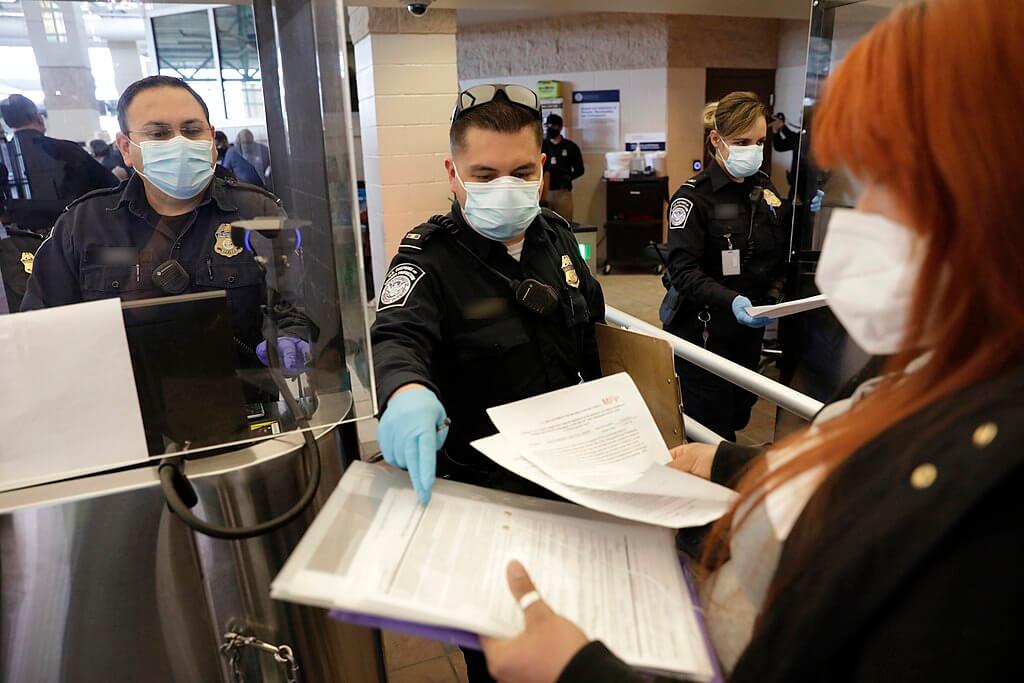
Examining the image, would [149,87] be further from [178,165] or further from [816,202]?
[816,202]

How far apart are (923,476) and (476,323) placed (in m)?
0.88

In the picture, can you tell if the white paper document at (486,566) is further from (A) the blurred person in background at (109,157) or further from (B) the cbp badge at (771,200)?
(B) the cbp badge at (771,200)

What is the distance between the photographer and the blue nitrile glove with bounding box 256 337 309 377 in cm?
100

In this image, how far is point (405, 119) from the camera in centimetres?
426

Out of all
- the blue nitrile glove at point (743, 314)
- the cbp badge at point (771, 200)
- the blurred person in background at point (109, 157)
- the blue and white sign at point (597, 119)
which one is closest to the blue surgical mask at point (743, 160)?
the cbp badge at point (771, 200)

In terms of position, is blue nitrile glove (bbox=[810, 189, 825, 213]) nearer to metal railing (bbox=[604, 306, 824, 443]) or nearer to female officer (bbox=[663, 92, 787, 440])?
female officer (bbox=[663, 92, 787, 440])

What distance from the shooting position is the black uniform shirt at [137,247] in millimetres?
1123

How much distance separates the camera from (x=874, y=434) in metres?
0.58

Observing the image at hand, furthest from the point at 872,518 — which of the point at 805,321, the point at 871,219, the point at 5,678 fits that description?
the point at 805,321

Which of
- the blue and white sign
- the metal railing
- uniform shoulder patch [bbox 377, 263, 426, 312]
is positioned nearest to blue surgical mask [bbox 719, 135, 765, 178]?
the metal railing

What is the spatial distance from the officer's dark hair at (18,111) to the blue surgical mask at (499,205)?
2.28 ft

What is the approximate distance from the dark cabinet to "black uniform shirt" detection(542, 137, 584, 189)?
17.6 inches

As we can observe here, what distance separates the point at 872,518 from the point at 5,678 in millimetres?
916

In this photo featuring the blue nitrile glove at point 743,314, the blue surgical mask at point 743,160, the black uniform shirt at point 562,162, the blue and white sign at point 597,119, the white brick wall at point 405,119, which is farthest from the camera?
the blue and white sign at point 597,119
